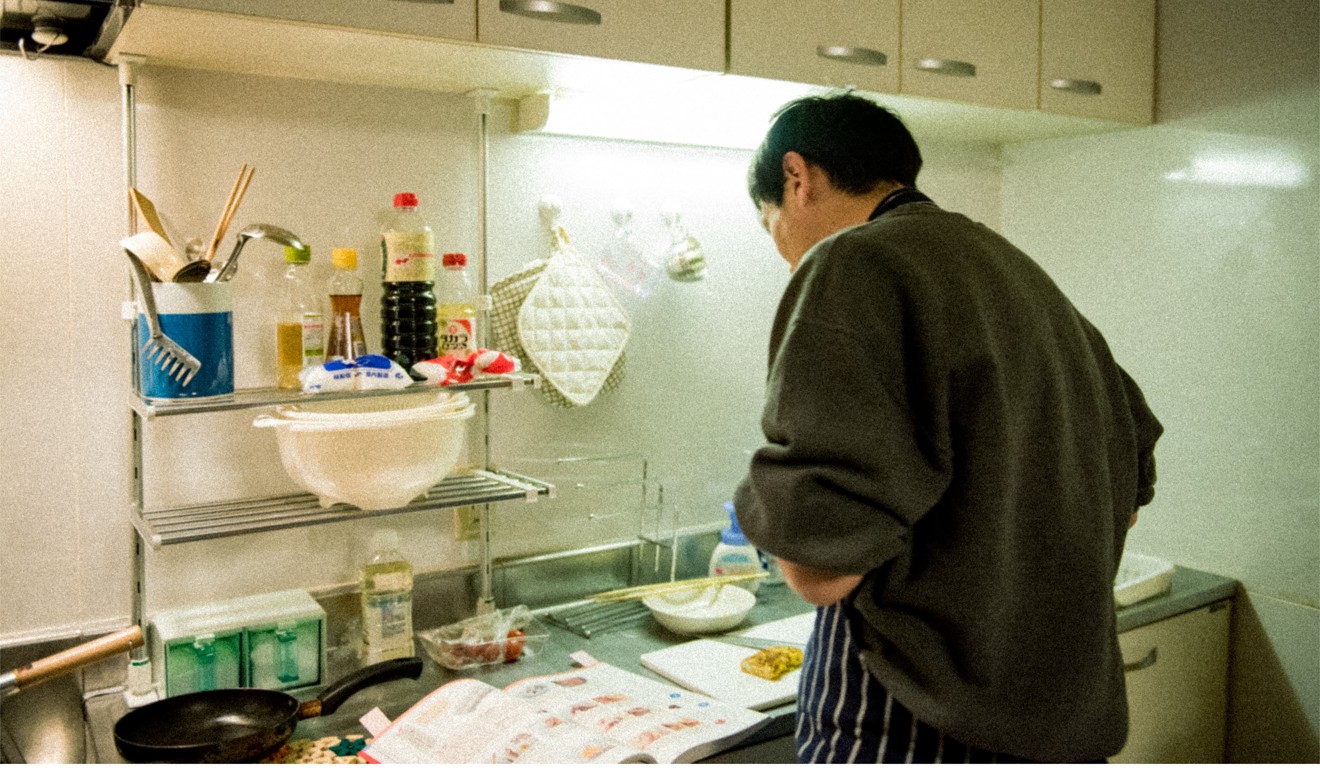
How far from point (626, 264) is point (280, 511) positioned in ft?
2.57

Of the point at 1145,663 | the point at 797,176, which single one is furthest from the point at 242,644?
the point at 1145,663

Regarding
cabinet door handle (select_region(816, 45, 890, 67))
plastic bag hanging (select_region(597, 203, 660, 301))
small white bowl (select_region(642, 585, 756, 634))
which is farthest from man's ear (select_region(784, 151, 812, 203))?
small white bowl (select_region(642, 585, 756, 634))

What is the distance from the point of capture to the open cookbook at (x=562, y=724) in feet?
4.27

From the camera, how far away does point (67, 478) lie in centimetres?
151

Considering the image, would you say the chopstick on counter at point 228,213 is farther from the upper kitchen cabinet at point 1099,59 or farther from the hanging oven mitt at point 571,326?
the upper kitchen cabinet at point 1099,59

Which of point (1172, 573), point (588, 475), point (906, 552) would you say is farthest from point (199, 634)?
point (1172, 573)

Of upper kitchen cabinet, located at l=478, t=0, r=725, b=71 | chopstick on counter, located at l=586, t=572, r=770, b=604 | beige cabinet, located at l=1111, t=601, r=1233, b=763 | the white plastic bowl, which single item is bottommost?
beige cabinet, located at l=1111, t=601, r=1233, b=763

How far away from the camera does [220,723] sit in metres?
1.34

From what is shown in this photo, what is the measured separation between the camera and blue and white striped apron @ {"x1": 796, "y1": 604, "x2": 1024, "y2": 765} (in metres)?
1.06

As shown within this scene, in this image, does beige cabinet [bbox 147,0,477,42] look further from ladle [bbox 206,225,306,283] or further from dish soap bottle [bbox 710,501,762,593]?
dish soap bottle [bbox 710,501,762,593]

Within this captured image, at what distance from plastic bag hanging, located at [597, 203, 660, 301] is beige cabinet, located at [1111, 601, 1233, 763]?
3.52ft

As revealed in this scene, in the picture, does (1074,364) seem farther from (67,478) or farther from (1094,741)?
(67,478)

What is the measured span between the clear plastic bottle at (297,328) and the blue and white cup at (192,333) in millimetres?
163

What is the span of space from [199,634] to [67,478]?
12.3 inches
